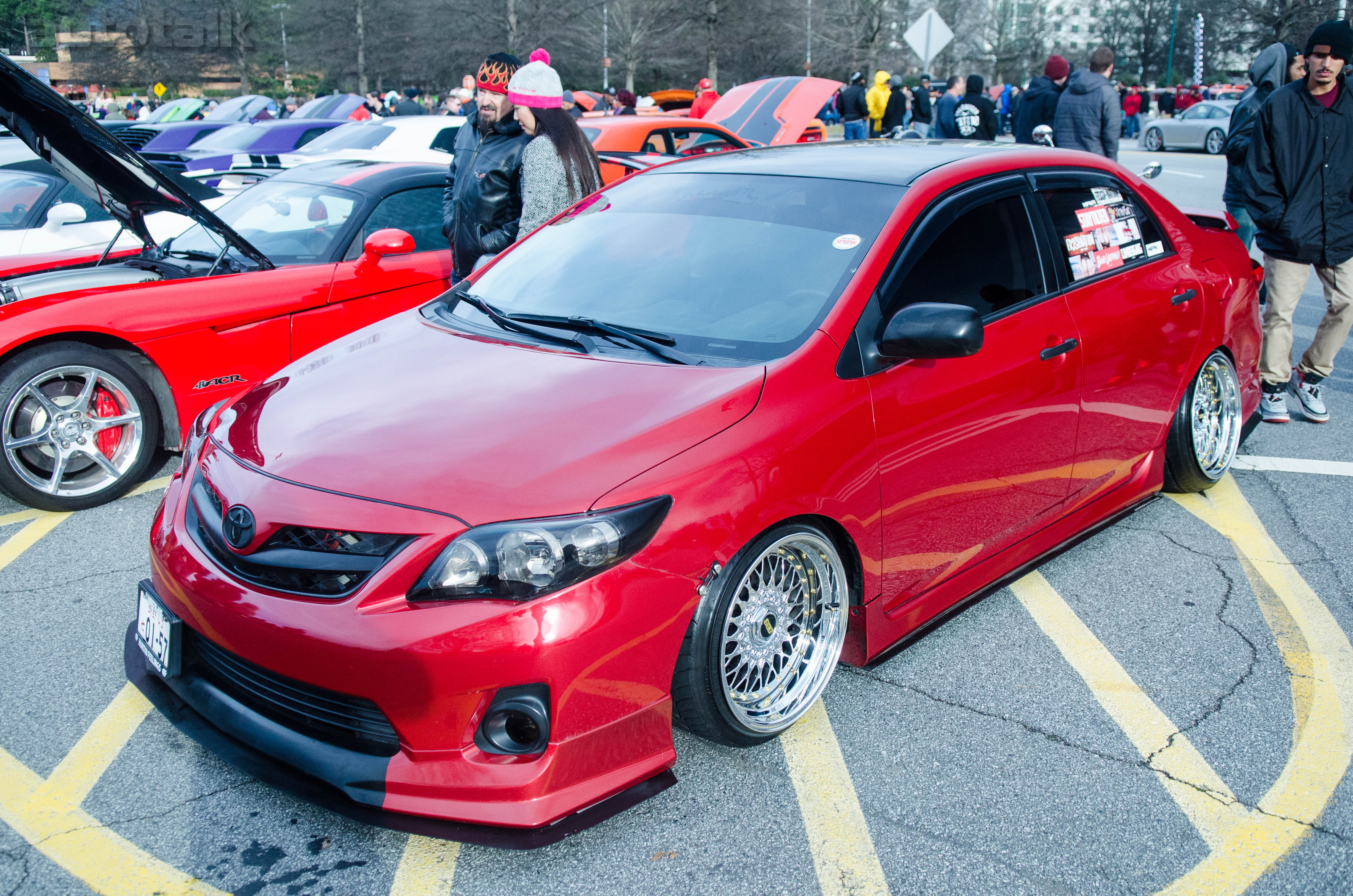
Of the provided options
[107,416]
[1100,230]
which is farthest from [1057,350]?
[107,416]

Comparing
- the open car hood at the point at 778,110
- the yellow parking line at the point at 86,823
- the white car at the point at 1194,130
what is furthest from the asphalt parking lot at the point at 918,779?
the white car at the point at 1194,130

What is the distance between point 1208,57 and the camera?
66.4 m

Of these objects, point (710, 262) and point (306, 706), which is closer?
point (306, 706)

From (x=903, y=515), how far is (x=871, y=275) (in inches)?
27.0

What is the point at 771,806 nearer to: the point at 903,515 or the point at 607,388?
the point at 903,515

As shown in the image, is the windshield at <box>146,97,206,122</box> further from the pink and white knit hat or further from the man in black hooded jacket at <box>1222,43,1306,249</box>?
the man in black hooded jacket at <box>1222,43,1306,249</box>

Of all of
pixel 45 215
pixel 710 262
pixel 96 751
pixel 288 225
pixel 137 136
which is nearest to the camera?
pixel 96 751

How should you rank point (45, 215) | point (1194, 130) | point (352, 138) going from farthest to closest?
1. point (1194, 130)
2. point (352, 138)
3. point (45, 215)

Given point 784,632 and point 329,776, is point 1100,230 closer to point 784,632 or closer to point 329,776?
point 784,632

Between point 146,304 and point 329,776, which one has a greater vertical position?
point 146,304

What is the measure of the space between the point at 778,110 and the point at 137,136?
35.8ft

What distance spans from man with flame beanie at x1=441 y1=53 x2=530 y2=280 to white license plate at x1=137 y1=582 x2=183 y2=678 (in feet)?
9.03

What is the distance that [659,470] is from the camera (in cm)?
239

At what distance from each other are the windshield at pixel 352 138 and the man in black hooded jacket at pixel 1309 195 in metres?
9.41
